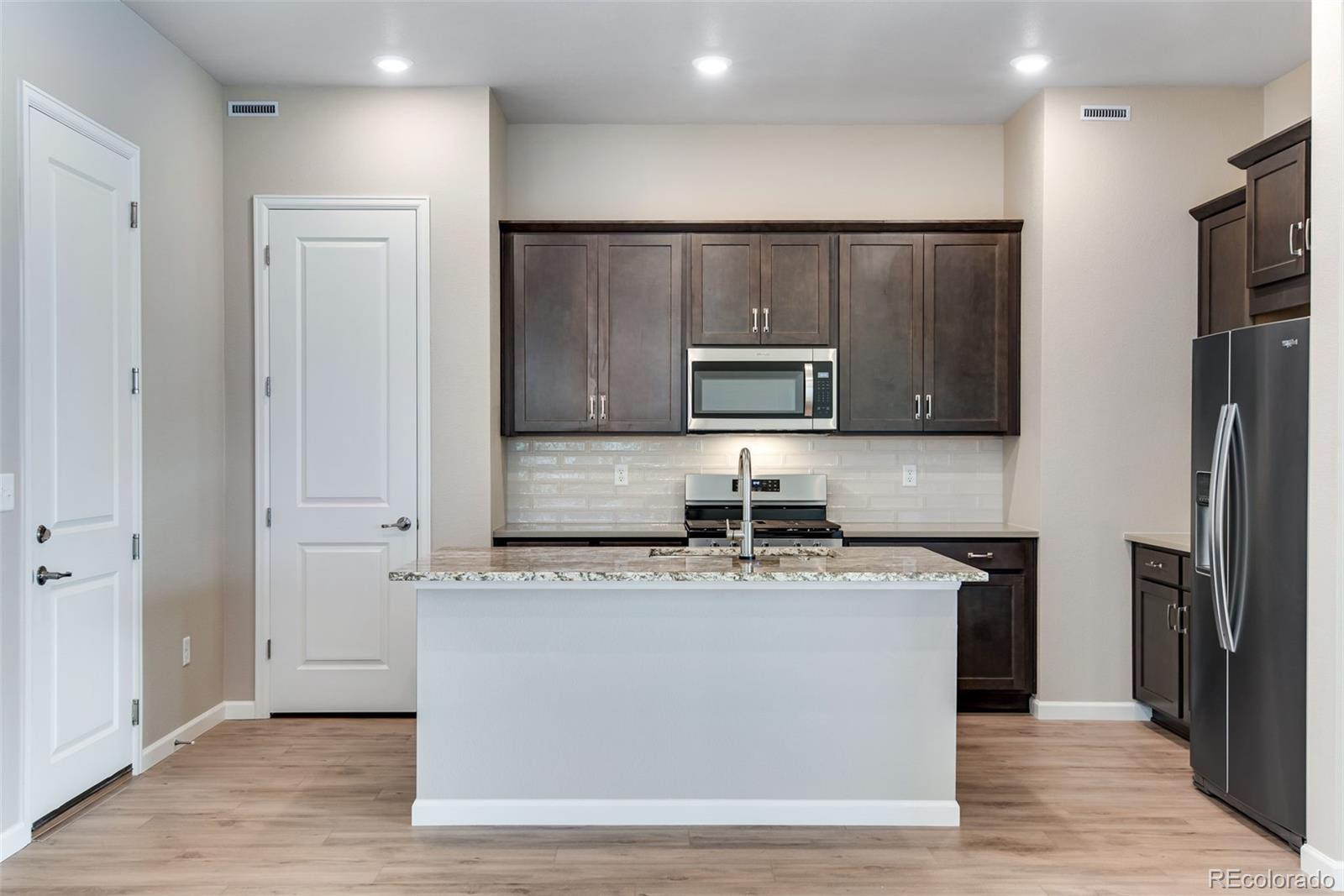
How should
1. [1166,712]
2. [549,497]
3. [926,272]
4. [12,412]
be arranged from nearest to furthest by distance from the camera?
[12,412], [1166,712], [926,272], [549,497]

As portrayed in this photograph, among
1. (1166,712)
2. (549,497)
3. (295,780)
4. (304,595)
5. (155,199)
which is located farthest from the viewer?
(549,497)

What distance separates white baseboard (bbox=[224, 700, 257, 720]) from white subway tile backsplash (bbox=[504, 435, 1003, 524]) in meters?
1.52

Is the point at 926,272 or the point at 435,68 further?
the point at 926,272

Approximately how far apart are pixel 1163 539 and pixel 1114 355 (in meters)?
0.88

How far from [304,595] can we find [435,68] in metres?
2.48

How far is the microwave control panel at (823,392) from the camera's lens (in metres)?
4.71

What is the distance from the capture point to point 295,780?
353 centimetres

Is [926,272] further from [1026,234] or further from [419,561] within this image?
[419,561]

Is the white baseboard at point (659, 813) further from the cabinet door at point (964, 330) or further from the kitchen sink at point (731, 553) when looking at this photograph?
the cabinet door at point (964, 330)

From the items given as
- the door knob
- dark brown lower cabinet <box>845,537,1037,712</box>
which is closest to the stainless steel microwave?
dark brown lower cabinet <box>845,537,1037,712</box>

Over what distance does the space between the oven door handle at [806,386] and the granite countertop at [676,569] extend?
1593 millimetres

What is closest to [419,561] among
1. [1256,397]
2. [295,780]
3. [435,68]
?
[295,780]

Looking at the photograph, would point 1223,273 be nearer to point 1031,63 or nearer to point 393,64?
point 1031,63

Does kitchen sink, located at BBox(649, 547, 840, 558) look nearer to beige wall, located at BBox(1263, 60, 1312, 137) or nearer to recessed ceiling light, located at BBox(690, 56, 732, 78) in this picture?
recessed ceiling light, located at BBox(690, 56, 732, 78)
